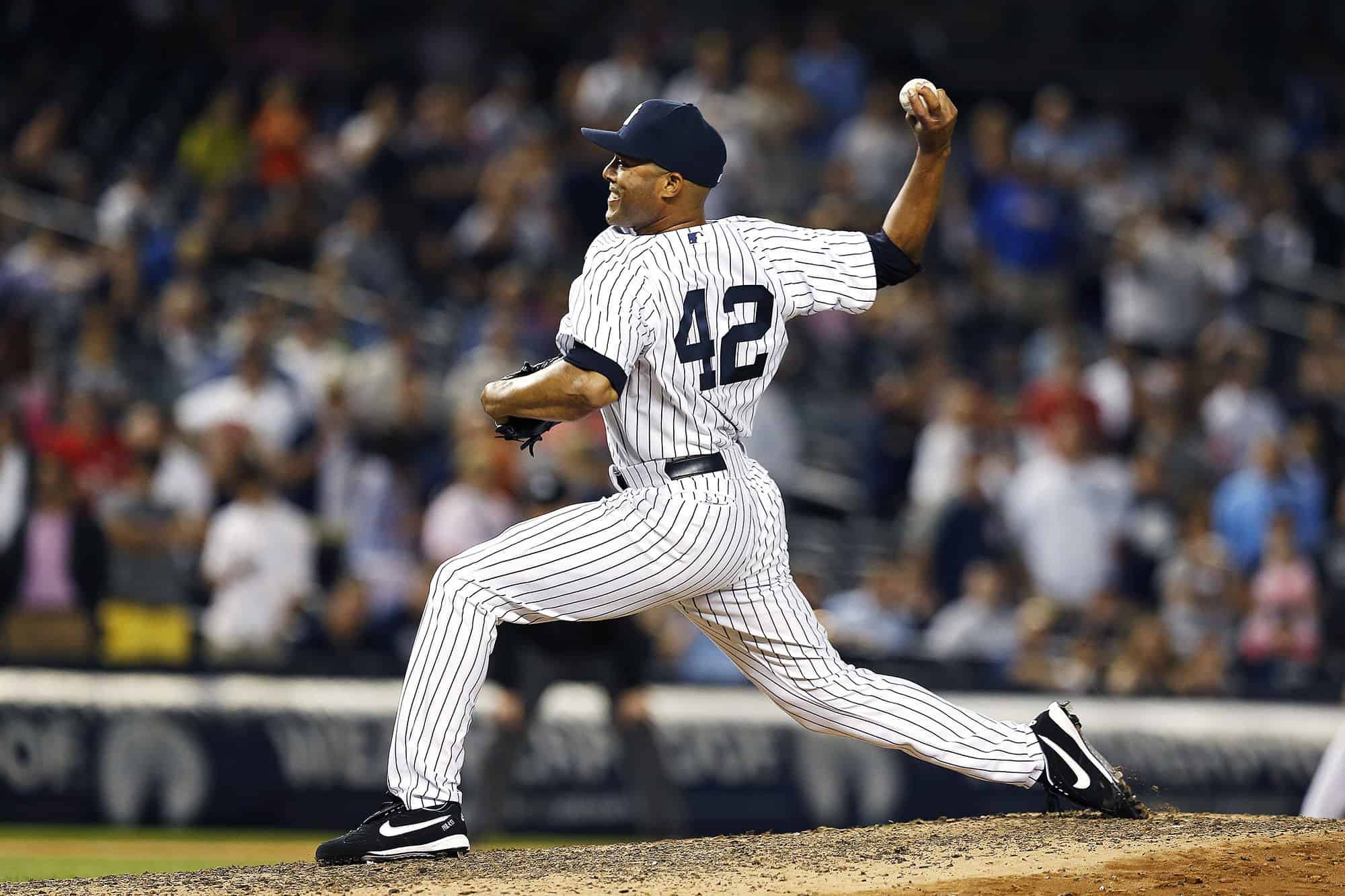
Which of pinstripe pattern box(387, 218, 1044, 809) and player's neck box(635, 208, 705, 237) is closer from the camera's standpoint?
pinstripe pattern box(387, 218, 1044, 809)

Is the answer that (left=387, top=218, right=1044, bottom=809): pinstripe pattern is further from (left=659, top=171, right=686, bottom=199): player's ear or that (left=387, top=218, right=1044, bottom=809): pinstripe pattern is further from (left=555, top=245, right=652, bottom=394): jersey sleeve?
(left=659, top=171, right=686, bottom=199): player's ear

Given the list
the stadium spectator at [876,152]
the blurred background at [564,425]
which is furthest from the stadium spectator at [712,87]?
the stadium spectator at [876,152]

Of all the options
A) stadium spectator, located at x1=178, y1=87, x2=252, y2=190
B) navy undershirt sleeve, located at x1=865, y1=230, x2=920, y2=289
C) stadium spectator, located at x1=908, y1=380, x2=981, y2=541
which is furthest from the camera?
stadium spectator, located at x1=178, y1=87, x2=252, y2=190

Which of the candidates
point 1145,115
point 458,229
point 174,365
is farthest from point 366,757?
point 1145,115

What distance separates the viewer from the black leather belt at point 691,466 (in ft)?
16.4

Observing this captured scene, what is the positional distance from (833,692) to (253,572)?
5.25m

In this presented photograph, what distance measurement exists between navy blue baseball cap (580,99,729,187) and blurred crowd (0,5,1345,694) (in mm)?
3547

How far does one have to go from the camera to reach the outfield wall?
31.3ft

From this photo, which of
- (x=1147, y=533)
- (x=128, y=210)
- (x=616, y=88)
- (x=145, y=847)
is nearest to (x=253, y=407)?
(x=128, y=210)

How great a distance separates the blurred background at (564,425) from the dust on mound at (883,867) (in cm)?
315

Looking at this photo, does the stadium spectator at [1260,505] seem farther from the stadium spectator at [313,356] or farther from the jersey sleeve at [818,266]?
the jersey sleeve at [818,266]

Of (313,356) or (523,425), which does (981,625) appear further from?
(523,425)

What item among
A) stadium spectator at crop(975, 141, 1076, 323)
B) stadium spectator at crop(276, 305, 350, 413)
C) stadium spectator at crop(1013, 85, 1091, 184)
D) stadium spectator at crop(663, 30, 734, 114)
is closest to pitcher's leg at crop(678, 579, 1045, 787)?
stadium spectator at crop(276, 305, 350, 413)

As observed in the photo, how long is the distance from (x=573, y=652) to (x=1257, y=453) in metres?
4.96
